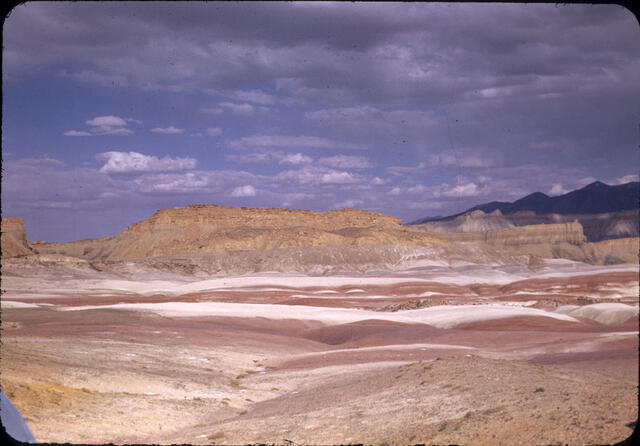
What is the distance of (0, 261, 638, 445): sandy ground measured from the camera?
6.61m

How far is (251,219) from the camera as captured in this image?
140625 mm

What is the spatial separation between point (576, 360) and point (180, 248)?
120 m

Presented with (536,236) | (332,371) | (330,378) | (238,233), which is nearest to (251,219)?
(238,233)

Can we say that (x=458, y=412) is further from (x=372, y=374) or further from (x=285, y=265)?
(x=285, y=265)

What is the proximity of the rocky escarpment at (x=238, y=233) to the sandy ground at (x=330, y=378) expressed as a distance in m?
90.5

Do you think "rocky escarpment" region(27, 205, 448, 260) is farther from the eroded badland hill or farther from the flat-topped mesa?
the eroded badland hill

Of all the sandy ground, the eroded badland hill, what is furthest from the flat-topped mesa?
the sandy ground

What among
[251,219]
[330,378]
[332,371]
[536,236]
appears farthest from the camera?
[536,236]

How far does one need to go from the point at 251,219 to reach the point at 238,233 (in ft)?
49.5

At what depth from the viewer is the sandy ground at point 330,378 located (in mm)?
6605

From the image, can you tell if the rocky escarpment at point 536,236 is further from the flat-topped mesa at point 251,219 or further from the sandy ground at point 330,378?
the sandy ground at point 330,378

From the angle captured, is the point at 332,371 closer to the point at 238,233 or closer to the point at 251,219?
the point at 238,233

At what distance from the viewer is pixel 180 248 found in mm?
123875

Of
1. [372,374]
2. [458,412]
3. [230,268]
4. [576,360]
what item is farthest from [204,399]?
[230,268]
